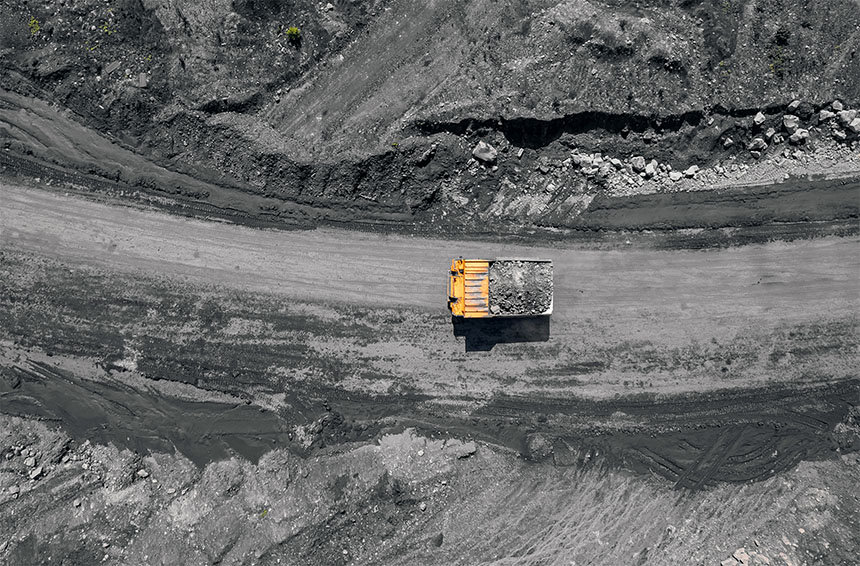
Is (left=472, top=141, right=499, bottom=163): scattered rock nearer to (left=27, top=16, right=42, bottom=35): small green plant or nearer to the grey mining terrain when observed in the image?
the grey mining terrain

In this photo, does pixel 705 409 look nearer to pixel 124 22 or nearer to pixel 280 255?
pixel 280 255

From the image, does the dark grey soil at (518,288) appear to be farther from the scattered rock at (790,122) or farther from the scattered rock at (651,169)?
the scattered rock at (790,122)

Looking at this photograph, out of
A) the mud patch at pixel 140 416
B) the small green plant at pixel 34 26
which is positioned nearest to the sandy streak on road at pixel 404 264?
the mud patch at pixel 140 416

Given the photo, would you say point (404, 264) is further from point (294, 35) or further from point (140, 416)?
point (140, 416)

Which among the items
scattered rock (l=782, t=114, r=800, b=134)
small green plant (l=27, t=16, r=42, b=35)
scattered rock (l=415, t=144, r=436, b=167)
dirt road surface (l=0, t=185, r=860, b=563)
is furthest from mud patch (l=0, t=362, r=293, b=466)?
scattered rock (l=782, t=114, r=800, b=134)

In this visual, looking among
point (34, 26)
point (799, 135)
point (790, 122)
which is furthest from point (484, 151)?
point (34, 26)

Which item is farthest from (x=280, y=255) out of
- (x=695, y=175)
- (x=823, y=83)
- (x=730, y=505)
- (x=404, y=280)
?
(x=823, y=83)
